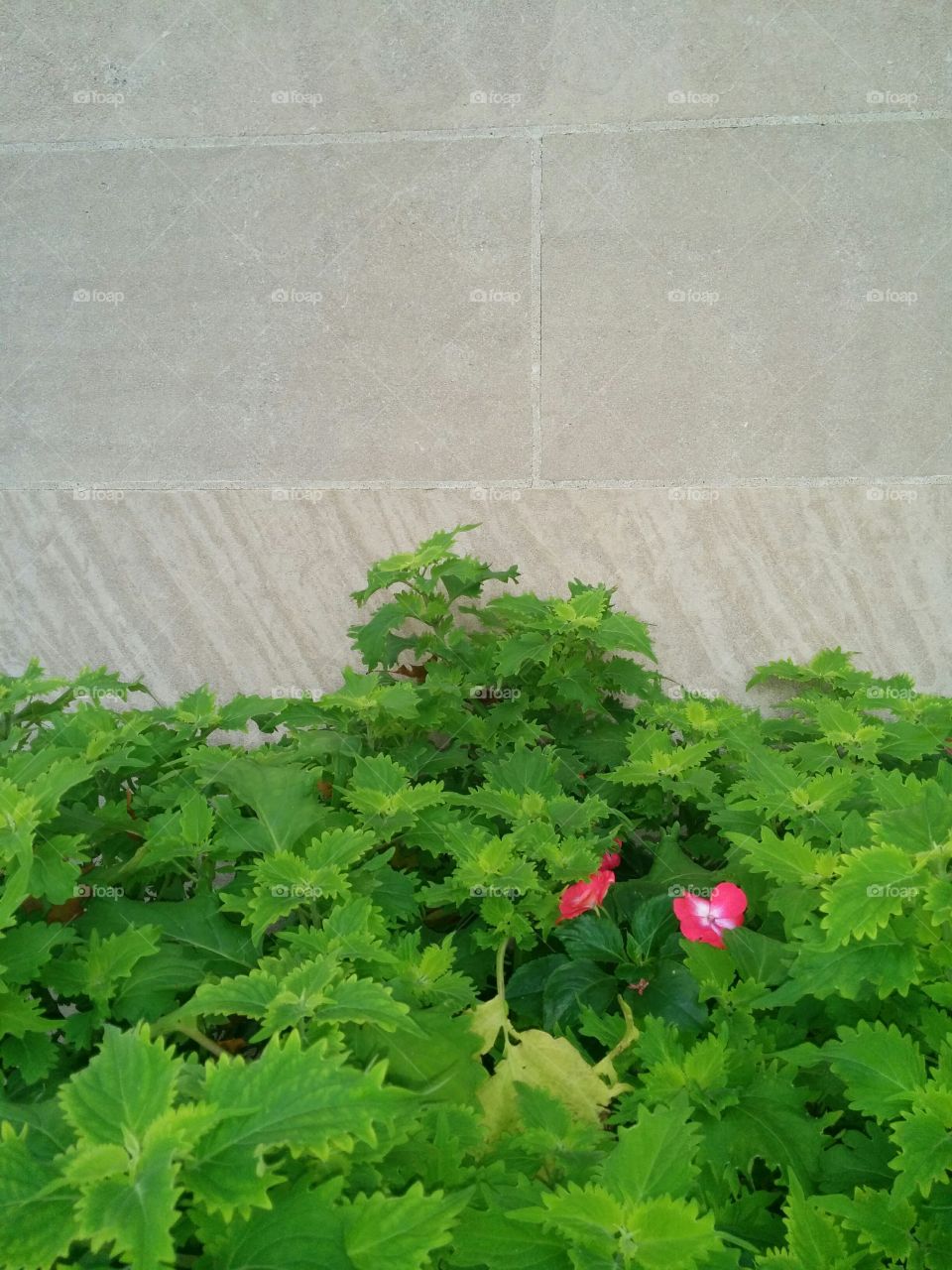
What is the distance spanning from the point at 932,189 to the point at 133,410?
94.7 inches

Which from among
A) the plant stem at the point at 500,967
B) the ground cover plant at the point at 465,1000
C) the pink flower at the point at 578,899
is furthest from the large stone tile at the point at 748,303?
the plant stem at the point at 500,967

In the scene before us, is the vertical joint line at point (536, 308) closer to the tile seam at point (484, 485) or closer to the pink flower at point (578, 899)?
the tile seam at point (484, 485)

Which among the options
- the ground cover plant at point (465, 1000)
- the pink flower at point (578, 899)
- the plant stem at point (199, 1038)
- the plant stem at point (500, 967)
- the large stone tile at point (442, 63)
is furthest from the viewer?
the large stone tile at point (442, 63)

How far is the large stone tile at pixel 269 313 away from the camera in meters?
2.81

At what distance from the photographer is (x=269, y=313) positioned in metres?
2.87

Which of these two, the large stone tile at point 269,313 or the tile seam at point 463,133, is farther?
the large stone tile at point 269,313

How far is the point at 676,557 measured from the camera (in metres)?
2.87

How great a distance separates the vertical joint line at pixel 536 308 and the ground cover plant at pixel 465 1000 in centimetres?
83

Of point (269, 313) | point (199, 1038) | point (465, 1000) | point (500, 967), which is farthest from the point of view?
point (269, 313)

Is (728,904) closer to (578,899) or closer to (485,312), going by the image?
(578,899)

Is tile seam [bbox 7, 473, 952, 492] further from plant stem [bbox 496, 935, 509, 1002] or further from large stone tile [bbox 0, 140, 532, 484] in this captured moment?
plant stem [bbox 496, 935, 509, 1002]

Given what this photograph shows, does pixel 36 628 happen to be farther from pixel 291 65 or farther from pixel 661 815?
pixel 661 815

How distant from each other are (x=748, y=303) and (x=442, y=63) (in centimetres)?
112

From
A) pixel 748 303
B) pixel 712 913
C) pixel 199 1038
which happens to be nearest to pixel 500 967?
pixel 712 913
